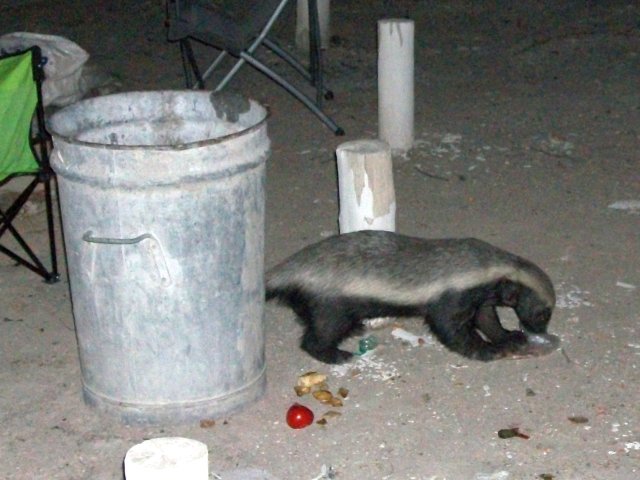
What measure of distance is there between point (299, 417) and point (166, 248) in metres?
0.84

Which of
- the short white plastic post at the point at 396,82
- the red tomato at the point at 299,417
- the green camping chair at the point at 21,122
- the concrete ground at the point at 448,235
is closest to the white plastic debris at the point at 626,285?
the concrete ground at the point at 448,235

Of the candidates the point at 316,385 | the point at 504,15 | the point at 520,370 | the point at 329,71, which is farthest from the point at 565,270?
the point at 504,15

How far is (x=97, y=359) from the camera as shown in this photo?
4105 mm

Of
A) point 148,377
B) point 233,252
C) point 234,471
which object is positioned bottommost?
point 234,471

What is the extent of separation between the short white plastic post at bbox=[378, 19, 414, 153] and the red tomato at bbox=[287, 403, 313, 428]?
11.2 feet

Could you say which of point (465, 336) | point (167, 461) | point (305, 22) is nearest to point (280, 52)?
point (305, 22)

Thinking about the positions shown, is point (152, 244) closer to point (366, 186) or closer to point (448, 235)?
point (366, 186)

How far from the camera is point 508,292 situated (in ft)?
15.5

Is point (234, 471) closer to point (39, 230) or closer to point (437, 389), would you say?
point (437, 389)

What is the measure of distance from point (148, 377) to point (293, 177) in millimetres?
3123

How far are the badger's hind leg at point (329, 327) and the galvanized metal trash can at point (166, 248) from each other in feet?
1.39

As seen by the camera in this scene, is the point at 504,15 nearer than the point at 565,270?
No

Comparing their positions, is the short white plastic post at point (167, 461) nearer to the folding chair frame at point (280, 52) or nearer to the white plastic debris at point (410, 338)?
the white plastic debris at point (410, 338)

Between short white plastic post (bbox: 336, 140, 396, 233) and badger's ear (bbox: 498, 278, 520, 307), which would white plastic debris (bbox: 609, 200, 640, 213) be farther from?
badger's ear (bbox: 498, 278, 520, 307)
